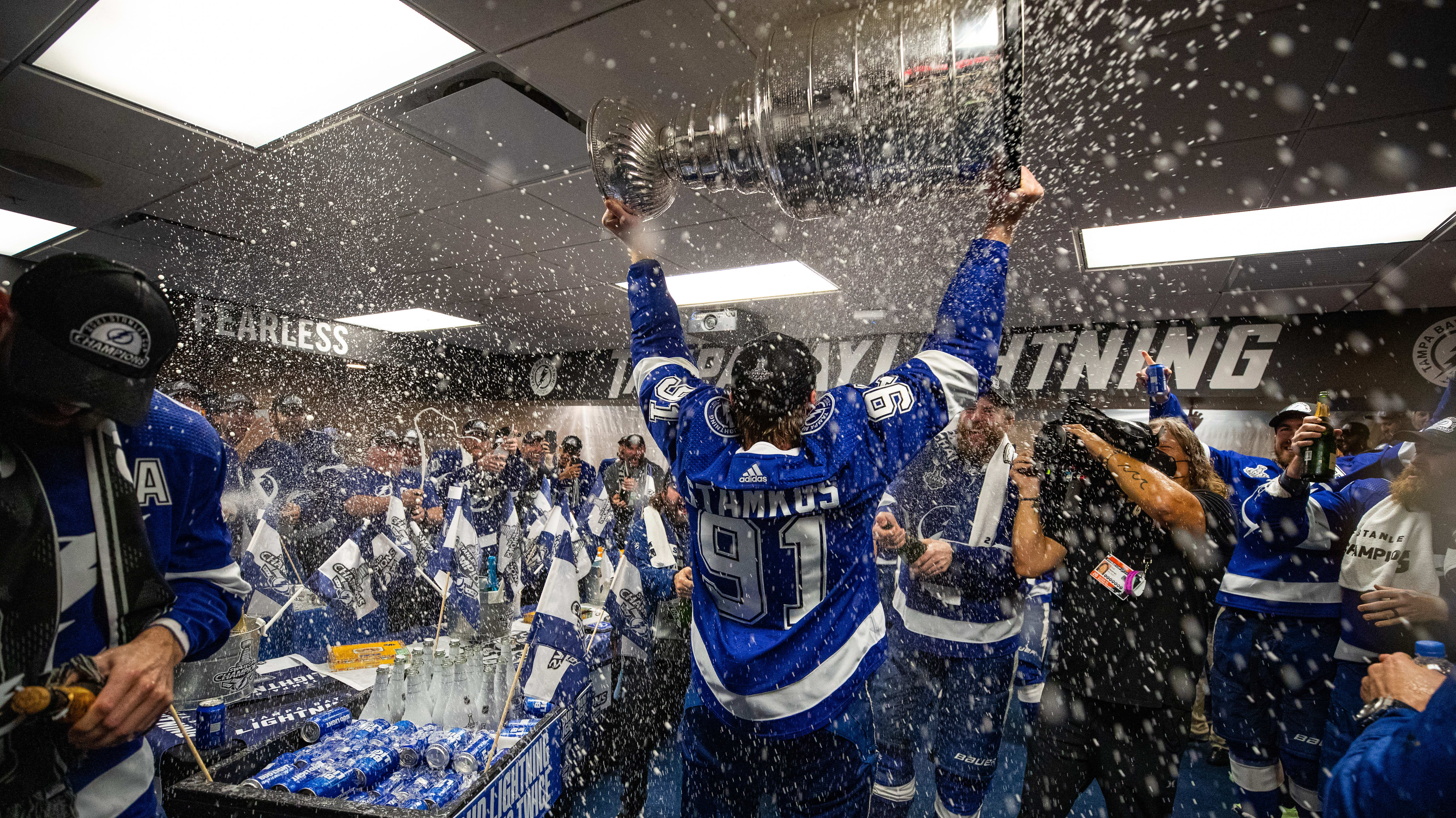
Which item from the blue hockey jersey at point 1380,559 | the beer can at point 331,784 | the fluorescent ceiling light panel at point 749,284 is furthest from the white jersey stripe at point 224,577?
the fluorescent ceiling light panel at point 749,284

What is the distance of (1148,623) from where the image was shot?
6.52 feet

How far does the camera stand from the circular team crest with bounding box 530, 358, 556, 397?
32.6ft

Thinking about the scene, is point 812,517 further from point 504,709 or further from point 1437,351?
point 1437,351

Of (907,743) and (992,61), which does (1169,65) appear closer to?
(992,61)

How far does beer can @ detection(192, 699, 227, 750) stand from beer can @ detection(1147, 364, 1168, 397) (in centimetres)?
401

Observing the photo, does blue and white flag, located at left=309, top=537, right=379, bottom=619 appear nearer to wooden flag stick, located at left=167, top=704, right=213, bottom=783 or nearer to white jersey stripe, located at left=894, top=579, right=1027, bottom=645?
wooden flag stick, located at left=167, top=704, right=213, bottom=783

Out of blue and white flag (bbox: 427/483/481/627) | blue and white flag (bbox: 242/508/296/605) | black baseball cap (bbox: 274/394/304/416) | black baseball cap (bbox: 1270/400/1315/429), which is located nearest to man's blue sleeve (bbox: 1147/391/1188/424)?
black baseball cap (bbox: 1270/400/1315/429)

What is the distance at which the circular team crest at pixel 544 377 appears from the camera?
995cm

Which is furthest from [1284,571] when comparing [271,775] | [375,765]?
[271,775]

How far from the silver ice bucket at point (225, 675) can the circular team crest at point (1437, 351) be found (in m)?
8.11

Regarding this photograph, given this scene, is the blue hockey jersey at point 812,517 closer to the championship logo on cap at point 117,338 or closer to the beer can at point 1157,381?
the championship logo on cap at point 117,338

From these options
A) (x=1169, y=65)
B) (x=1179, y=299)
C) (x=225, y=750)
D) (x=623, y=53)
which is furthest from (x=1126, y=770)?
(x=1179, y=299)

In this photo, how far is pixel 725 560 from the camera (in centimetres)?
146

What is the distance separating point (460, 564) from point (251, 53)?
8.20 feet
